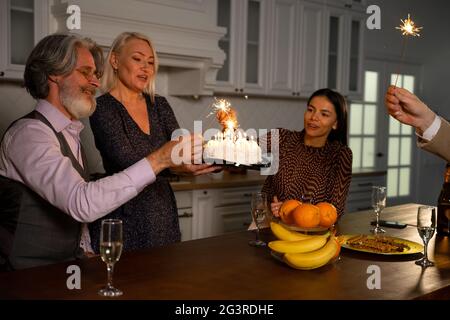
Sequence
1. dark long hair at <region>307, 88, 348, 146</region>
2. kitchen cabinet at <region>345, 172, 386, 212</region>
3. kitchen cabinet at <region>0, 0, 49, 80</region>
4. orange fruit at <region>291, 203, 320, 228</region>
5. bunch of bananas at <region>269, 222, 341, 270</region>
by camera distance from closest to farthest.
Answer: bunch of bananas at <region>269, 222, 341, 270</region> < orange fruit at <region>291, 203, 320, 228</region> < dark long hair at <region>307, 88, 348, 146</region> < kitchen cabinet at <region>0, 0, 49, 80</region> < kitchen cabinet at <region>345, 172, 386, 212</region>

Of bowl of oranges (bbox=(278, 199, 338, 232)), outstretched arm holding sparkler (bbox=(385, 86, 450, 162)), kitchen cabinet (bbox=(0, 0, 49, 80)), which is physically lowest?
bowl of oranges (bbox=(278, 199, 338, 232))

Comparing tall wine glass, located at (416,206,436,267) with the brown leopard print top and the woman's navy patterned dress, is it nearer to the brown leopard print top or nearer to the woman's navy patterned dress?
the brown leopard print top

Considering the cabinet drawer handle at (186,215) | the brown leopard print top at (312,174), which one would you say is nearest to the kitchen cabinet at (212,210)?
the cabinet drawer handle at (186,215)

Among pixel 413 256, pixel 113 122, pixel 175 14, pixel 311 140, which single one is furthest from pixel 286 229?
pixel 175 14

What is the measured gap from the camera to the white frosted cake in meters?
2.40

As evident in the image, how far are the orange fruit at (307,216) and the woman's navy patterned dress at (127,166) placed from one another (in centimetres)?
75

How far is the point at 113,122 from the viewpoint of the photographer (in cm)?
240

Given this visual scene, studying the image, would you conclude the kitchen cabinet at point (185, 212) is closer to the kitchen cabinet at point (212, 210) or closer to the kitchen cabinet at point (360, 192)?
the kitchen cabinet at point (212, 210)

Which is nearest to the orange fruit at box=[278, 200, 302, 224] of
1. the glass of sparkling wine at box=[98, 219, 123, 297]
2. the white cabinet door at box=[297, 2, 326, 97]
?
the glass of sparkling wine at box=[98, 219, 123, 297]

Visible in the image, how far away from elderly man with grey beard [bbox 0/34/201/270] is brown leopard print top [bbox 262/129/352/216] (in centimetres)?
Result: 97

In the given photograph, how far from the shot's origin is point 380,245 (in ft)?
6.31

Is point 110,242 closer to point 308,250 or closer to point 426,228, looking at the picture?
point 308,250

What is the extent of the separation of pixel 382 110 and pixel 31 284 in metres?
5.52
